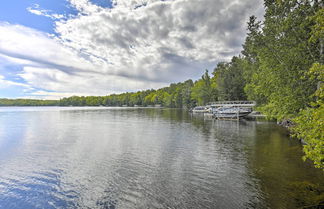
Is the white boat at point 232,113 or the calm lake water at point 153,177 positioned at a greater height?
the white boat at point 232,113

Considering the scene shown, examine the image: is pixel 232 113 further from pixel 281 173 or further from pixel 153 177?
pixel 153 177

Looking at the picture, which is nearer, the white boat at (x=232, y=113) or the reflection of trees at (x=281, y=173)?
the reflection of trees at (x=281, y=173)

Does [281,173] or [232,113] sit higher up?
[232,113]

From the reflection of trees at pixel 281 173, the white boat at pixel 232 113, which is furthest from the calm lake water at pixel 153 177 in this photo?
the white boat at pixel 232 113

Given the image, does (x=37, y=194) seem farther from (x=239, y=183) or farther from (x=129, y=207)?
(x=239, y=183)

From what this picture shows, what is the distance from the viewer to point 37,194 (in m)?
7.89

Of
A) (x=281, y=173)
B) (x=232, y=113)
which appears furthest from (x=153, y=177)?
(x=232, y=113)

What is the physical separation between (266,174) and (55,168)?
1257cm

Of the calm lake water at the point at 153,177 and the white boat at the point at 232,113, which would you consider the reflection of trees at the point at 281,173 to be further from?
the white boat at the point at 232,113

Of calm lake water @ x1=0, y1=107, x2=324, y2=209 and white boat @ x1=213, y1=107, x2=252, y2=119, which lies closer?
calm lake water @ x1=0, y1=107, x2=324, y2=209

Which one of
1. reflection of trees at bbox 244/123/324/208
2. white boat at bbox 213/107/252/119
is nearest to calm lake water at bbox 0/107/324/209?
reflection of trees at bbox 244/123/324/208

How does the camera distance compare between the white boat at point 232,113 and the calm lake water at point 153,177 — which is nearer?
the calm lake water at point 153,177

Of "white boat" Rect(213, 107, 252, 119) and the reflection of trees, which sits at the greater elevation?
"white boat" Rect(213, 107, 252, 119)

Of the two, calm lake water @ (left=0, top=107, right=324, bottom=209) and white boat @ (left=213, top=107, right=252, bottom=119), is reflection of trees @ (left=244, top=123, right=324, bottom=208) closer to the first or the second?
calm lake water @ (left=0, top=107, right=324, bottom=209)
